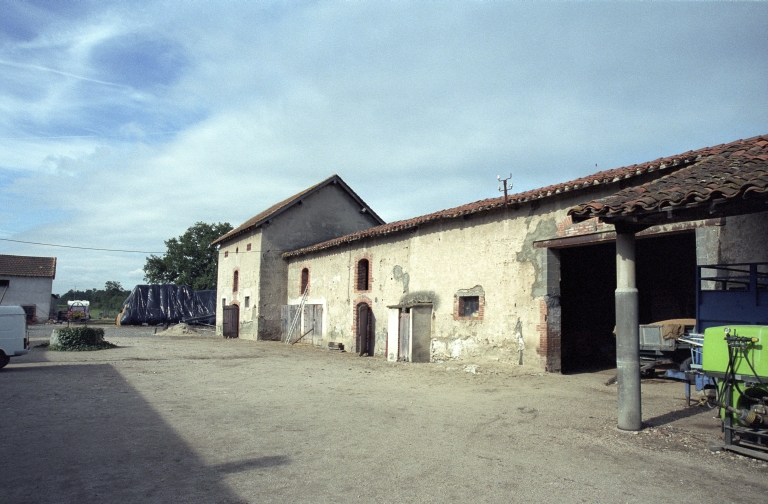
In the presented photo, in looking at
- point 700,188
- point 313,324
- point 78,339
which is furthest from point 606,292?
point 78,339

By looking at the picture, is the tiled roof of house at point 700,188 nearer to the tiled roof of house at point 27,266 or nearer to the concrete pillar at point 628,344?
the concrete pillar at point 628,344

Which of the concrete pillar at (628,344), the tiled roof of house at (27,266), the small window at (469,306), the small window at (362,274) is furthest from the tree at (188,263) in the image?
the concrete pillar at (628,344)

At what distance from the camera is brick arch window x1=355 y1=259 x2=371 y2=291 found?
19.7 metres

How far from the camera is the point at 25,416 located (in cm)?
753

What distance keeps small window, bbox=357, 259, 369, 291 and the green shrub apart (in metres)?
9.44

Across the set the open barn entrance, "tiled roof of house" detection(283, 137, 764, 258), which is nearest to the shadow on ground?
"tiled roof of house" detection(283, 137, 764, 258)

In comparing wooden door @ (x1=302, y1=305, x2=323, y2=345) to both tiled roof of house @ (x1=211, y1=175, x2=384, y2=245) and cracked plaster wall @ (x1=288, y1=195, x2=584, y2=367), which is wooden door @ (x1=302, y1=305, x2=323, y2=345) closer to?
cracked plaster wall @ (x1=288, y1=195, x2=584, y2=367)

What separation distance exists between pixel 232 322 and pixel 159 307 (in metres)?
13.2

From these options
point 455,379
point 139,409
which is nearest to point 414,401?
point 455,379

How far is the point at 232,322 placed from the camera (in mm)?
28344

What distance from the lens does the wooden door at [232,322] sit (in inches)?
1115

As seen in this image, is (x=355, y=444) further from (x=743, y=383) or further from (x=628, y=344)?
(x=743, y=383)

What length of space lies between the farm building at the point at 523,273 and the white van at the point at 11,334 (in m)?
9.77

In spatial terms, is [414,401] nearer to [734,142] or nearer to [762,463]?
[762,463]
